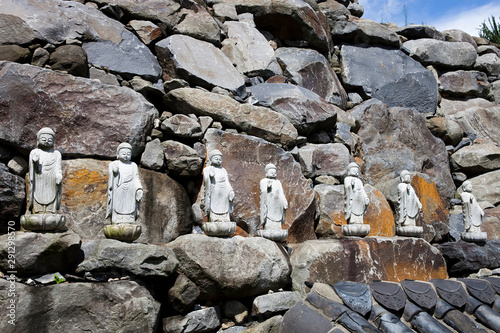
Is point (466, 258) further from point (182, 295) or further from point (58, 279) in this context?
point (58, 279)

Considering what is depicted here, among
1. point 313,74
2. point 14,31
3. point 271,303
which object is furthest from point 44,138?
point 313,74

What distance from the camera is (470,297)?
5609 mm

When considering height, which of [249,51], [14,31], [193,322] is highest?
[249,51]

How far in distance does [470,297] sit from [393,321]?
1.62 m

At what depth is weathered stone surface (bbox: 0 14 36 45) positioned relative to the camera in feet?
24.0

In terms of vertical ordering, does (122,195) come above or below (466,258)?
above

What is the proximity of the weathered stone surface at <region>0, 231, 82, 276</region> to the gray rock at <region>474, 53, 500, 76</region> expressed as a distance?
15.0m

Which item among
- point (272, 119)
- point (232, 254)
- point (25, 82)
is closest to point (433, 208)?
point (272, 119)

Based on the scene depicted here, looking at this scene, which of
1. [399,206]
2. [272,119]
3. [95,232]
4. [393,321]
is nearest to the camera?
[393,321]

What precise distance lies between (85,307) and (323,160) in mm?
6061

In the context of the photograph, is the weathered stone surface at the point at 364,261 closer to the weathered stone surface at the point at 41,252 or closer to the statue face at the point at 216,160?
the statue face at the point at 216,160

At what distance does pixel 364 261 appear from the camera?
6316mm

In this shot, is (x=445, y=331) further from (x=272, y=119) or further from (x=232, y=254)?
(x=272, y=119)

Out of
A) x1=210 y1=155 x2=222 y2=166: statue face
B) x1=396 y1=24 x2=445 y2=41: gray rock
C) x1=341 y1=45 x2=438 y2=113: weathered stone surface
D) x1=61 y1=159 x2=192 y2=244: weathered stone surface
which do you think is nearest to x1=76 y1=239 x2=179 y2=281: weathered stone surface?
x1=61 y1=159 x2=192 y2=244: weathered stone surface
